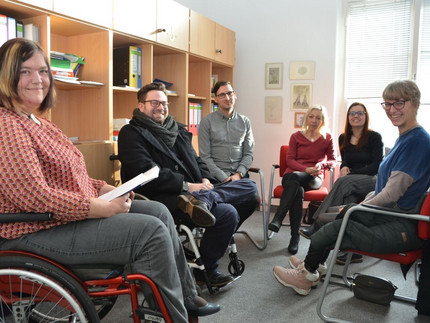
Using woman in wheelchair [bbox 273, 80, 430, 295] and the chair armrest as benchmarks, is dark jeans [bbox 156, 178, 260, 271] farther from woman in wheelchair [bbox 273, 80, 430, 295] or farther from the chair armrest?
the chair armrest

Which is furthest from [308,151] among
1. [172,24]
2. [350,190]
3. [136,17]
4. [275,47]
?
[136,17]

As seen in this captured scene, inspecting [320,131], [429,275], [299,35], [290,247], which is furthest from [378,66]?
[429,275]

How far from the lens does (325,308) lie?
2.12 metres

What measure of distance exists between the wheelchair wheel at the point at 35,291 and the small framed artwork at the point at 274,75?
3.54 m

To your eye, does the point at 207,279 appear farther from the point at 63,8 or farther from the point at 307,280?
the point at 63,8

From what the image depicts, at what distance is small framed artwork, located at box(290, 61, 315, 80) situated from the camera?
4.23 metres

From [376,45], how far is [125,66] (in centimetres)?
267

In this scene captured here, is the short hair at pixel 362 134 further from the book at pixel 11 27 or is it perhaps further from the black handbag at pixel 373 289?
the book at pixel 11 27

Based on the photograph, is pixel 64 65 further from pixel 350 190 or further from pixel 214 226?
pixel 350 190

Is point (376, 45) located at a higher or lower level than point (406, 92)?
higher

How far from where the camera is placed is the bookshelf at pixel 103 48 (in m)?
2.31

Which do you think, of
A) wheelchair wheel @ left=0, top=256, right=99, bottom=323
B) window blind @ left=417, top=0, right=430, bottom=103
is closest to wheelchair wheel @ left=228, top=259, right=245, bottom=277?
wheelchair wheel @ left=0, top=256, right=99, bottom=323

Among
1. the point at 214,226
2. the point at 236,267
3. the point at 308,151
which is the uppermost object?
the point at 308,151

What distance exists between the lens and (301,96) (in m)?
4.29
